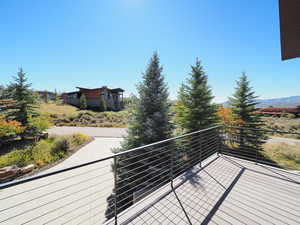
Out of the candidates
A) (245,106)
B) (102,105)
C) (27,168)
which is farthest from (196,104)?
(102,105)

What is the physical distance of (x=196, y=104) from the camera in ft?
20.5

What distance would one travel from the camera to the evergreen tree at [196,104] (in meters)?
6.10

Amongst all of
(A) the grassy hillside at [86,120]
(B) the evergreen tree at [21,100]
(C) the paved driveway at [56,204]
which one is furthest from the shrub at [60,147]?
(A) the grassy hillside at [86,120]

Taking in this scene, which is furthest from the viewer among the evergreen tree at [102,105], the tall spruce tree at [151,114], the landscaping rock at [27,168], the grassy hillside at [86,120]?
the evergreen tree at [102,105]

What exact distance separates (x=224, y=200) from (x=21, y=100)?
12688 mm

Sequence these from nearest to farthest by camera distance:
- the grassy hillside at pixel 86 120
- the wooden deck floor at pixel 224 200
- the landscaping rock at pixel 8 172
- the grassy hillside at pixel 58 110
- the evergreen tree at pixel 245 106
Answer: the wooden deck floor at pixel 224 200 → the landscaping rock at pixel 8 172 → the evergreen tree at pixel 245 106 → the grassy hillside at pixel 86 120 → the grassy hillside at pixel 58 110

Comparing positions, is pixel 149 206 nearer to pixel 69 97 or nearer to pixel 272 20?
pixel 272 20

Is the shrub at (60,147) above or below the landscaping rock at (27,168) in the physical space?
above

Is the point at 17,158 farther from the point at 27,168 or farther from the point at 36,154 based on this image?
the point at 27,168

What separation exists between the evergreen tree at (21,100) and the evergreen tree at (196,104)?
1037cm

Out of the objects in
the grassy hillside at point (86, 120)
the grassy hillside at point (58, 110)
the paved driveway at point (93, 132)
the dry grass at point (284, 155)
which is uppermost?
the grassy hillside at point (58, 110)

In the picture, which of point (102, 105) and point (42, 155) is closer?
point (42, 155)

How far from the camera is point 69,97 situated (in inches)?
1139

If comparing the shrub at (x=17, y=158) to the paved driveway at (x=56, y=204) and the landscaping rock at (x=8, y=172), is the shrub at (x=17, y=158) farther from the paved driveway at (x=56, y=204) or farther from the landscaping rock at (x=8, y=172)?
the paved driveway at (x=56, y=204)
